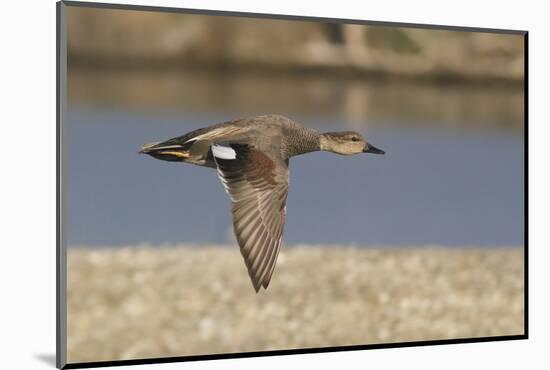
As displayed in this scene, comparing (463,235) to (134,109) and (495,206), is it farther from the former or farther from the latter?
(134,109)

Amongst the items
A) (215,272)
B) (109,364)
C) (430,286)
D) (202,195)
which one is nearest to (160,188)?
(202,195)

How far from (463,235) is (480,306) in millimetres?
388

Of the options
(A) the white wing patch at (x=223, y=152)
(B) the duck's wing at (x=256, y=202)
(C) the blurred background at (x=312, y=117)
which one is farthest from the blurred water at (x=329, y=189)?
(B) the duck's wing at (x=256, y=202)

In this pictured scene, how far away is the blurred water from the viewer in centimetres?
435

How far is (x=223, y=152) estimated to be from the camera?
173 inches

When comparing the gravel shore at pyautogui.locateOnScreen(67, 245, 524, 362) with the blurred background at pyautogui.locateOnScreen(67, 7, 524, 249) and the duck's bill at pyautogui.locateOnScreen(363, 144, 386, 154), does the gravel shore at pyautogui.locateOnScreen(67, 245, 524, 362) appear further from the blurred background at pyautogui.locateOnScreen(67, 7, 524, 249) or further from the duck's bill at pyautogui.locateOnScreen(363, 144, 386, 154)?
the duck's bill at pyautogui.locateOnScreen(363, 144, 386, 154)

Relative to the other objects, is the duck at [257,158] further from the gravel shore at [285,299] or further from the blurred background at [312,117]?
the gravel shore at [285,299]

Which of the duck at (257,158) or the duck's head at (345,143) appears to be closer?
the duck at (257,158)

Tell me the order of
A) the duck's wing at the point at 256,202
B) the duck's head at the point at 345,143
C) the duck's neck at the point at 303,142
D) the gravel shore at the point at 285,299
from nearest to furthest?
1. the duck's wing at the point at 256,202
2. the gravel shore at the point at 285,299
3. the duck's neck at the point at 303,142
4. the duck's head at the point at 345,143

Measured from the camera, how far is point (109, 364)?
4.41 meters

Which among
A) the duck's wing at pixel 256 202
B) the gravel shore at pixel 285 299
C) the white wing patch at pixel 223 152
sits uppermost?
the white wing patch at pixel 223 152

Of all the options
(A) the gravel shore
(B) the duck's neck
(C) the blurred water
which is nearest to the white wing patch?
(C) the blurred water

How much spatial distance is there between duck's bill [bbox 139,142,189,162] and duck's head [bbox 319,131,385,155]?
0.66m

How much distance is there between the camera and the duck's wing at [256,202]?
4.11 metres
